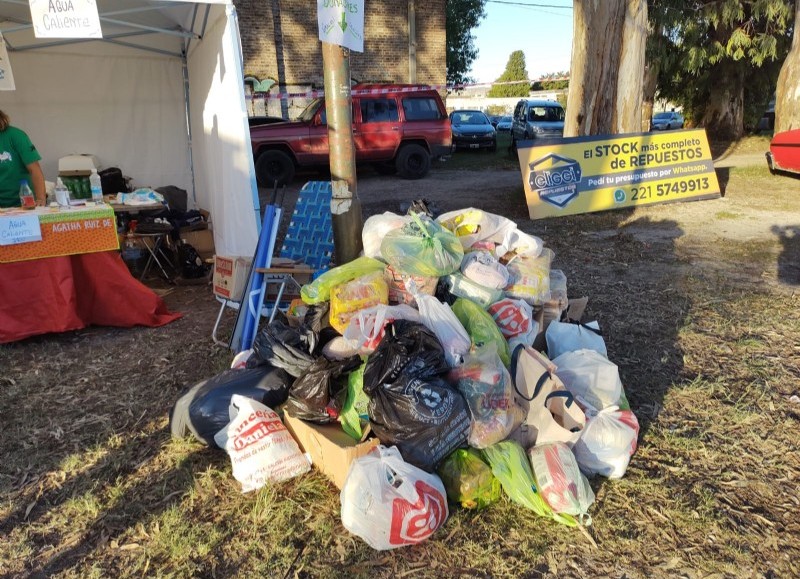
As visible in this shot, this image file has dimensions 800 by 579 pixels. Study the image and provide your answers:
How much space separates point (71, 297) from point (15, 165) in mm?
1557

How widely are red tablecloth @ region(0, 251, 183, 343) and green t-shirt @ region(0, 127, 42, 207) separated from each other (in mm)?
1249

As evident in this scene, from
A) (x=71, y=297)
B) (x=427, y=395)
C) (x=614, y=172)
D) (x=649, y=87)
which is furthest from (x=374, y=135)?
(x=427, y=395)

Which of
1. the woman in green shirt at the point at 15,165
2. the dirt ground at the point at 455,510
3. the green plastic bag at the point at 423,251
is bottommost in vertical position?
the dirt ground at the point at 455,510

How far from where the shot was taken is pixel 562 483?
96.3 inches

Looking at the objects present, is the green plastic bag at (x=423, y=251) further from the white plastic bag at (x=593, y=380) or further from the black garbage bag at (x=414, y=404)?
the white plastic bag at (x=593, y=380)

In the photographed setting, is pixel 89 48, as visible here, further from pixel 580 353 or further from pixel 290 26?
pixel 290 26

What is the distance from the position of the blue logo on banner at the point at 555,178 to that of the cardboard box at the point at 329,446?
6.38 metres

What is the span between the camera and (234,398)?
2807mm

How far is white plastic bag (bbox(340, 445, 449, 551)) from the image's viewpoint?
2.24 metres

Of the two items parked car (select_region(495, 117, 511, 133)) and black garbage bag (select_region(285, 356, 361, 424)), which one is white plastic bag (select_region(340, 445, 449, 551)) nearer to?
black garbage bag (select_region(285, 356, 361, 424))

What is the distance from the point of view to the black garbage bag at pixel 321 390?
276cm

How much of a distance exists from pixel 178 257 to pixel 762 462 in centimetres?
568

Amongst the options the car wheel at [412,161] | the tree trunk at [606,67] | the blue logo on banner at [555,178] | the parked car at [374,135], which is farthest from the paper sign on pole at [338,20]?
the car wheel at [412,161]

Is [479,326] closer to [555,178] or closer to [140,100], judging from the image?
[555,178]
